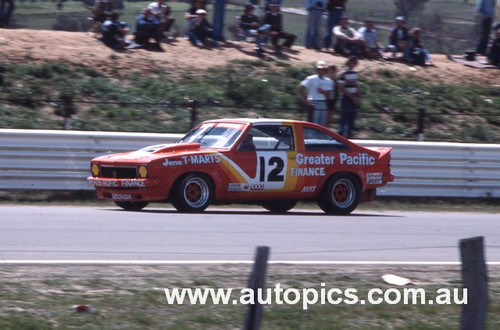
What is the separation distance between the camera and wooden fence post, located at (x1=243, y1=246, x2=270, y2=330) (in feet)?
16.4

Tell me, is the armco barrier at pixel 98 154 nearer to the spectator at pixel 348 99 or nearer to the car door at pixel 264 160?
the spectator at pixel 348 99

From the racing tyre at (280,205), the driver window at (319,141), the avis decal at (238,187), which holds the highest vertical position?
the driver window at (319,141)

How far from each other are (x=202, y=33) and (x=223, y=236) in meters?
11.6

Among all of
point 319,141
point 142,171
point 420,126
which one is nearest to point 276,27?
point 420,126

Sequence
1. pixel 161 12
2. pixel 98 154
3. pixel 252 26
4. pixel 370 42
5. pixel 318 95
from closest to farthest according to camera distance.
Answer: pixel 98 154 → pixel 318 95 → pixel 161 12 → pixel 252 26 → pixel 370 42

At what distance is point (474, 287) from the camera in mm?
5367

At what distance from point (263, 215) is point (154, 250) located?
12.9 feet

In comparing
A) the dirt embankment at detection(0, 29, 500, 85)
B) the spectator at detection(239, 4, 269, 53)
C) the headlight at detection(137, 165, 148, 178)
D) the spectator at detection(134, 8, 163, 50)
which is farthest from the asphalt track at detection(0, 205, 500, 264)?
the spectator at detection(239, 4, 269, 53)

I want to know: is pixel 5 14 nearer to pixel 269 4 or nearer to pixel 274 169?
pixel 269 4

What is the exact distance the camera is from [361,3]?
140ft

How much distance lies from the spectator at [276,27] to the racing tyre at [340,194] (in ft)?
24.8

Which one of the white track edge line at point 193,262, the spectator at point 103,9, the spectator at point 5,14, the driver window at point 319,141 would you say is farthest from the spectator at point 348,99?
the spectator at point 5,14

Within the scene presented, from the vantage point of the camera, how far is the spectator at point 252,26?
68.3ft

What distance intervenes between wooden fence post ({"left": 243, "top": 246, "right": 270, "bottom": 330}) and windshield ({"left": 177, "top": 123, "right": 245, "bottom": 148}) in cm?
763
